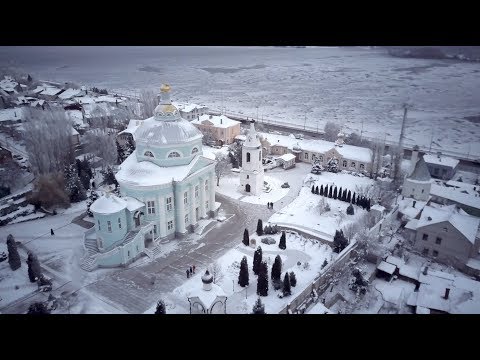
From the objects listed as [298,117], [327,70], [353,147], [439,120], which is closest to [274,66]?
[327,70]

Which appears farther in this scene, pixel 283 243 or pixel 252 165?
pixel 252 165

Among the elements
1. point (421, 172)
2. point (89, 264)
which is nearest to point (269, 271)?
point (89, 264)

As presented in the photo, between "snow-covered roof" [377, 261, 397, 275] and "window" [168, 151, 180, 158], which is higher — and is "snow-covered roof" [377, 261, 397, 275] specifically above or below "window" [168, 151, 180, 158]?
below

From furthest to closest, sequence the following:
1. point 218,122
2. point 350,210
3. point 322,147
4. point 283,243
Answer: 1. point 218,122
2. point 322,147
3. point 350,210
4. point 283,243

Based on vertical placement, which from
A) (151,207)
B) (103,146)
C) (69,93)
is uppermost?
(69,93)

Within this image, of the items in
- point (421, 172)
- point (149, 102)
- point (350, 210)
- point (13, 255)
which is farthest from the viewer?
point (149, 102)

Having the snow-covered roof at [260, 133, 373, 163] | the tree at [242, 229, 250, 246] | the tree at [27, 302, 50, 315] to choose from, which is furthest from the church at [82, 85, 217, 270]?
the snow-covered roof at [260, 133, 373, 163]

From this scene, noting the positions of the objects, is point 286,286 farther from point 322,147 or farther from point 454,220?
point 322,147

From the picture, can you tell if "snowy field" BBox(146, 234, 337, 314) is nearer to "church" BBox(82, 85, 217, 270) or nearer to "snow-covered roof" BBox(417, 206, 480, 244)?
"church" BBox(82, 85, 217, 270)
